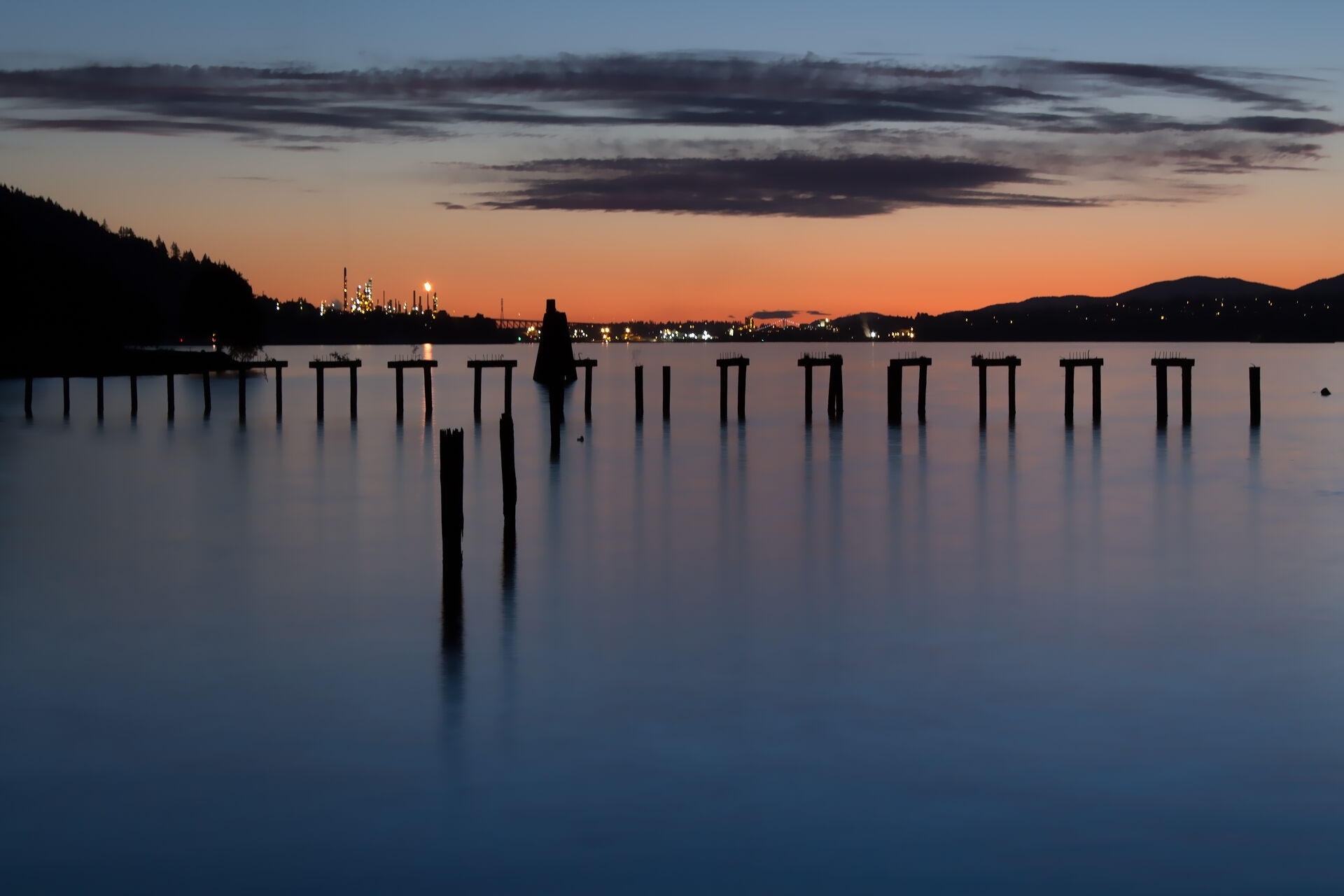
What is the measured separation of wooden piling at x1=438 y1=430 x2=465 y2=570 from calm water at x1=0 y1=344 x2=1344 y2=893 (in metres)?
0.70

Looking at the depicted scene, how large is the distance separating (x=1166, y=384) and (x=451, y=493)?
104ft

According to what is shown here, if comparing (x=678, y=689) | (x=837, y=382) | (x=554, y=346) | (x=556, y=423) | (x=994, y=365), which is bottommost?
(x=678, y=689)

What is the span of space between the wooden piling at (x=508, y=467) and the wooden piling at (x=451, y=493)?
347 cm

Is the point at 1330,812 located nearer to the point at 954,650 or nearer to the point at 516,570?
the point at 954,650

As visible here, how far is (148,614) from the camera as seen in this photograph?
14.7 metres

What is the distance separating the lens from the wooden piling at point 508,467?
18781mm

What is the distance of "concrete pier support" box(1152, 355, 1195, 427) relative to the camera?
38375 mm

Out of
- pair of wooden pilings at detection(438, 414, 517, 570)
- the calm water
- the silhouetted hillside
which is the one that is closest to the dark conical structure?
the silhouetted hillside

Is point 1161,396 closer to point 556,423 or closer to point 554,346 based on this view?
point 556,423

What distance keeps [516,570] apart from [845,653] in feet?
19.4

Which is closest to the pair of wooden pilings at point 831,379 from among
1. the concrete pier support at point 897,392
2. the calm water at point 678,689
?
the concrete pier support at point 897,392

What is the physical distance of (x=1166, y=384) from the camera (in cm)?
4041

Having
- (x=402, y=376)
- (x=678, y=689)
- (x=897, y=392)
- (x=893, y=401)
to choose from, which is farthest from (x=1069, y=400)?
(x=678, y=689)

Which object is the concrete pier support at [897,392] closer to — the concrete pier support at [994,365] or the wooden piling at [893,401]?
the wooden piling at [893,401]
